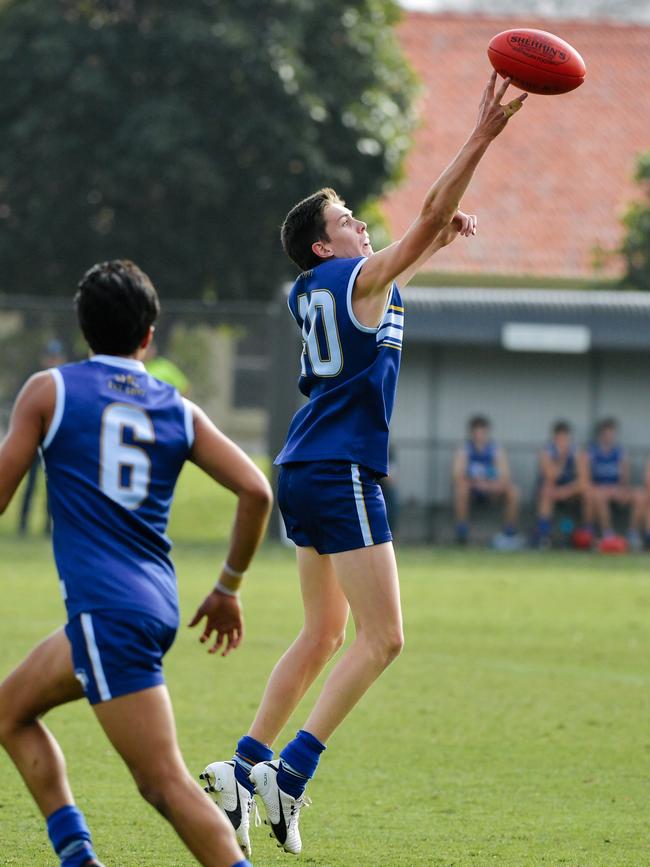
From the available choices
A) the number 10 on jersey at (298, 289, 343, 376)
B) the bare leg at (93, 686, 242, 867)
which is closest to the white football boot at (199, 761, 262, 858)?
the number 10 on jersey at (298, 289, 343, 376)

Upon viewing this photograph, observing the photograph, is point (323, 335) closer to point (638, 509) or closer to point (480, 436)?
point (480, 436)

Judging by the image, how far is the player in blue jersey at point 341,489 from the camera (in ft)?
17.8

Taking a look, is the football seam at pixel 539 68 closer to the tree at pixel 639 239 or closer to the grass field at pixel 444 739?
the grass field at pixel 444 739

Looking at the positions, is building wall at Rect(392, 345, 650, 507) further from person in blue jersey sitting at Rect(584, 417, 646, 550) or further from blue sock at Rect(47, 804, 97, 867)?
blue sock at Rect(47, 804, 97, 867)

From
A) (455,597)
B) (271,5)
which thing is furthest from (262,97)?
(455,597)

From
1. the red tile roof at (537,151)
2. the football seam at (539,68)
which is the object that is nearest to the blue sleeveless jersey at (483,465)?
the red tile roof at (537,151)

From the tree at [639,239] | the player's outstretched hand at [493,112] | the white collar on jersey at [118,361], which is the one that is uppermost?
the tree at [639,239]

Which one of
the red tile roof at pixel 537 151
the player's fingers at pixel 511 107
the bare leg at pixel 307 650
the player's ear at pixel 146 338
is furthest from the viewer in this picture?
the red tile roof at pixel 537 151

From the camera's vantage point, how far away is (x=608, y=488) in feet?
65.1

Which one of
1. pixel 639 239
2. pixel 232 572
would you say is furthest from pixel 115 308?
pixel 639 239

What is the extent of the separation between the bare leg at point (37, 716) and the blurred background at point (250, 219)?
15.5 metres

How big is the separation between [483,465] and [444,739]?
499 inches

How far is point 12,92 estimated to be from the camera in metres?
23.1

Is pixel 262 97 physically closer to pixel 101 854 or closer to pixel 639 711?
pixel 639 711
